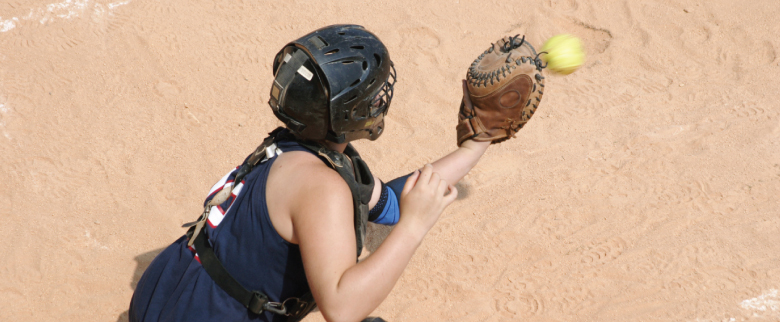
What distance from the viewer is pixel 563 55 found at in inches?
138

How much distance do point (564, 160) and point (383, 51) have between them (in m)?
2.65

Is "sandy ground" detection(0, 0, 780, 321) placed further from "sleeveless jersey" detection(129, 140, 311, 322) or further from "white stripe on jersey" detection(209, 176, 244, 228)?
"white stripe on jersey" detection(209, 176, 244, 228)

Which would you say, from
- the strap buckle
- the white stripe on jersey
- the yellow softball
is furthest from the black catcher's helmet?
the yellow softball

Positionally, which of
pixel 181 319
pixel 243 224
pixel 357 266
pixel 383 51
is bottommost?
pixel 181 319

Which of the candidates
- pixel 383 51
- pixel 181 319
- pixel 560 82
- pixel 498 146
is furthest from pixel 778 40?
pixel 181 319

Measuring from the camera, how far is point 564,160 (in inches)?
176

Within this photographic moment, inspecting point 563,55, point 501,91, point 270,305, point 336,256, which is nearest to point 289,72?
point 336,256

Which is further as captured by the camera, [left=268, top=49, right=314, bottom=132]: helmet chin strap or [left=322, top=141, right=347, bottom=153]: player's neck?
[left=322, top=141, right=347, bottom=153]: player's neck

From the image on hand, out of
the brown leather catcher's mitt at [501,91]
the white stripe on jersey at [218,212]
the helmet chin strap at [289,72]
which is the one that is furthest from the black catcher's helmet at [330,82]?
the brown leather catcher's mitt at [501,91]

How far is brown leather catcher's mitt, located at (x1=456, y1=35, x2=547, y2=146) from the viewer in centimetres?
304

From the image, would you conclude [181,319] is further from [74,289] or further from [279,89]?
[74,289]

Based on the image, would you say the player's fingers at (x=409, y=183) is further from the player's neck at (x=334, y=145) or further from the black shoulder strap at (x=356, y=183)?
the player's neck at (x=334, y=145)

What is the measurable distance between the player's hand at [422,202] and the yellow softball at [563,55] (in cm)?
180

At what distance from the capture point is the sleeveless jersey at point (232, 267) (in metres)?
2.01
